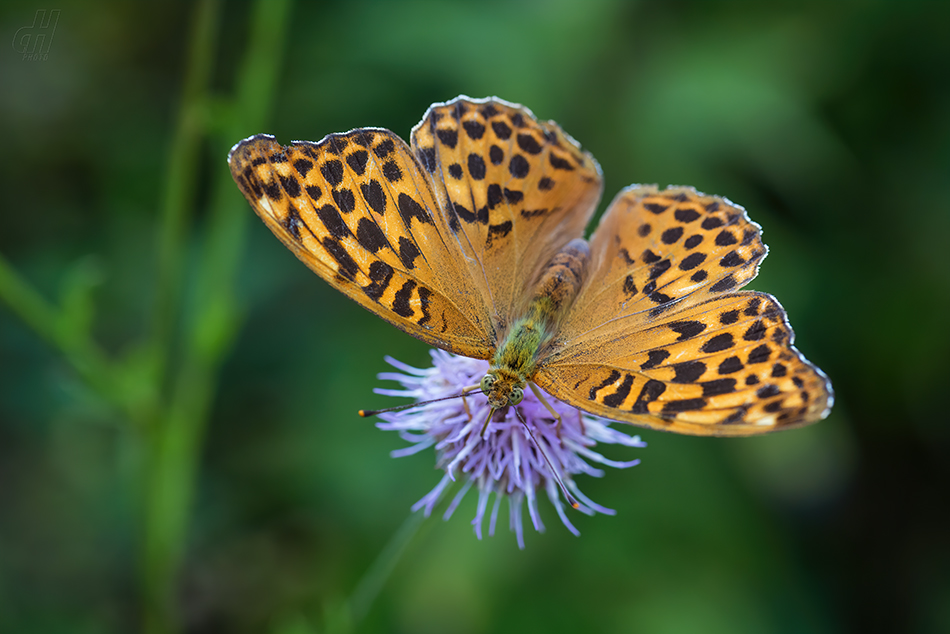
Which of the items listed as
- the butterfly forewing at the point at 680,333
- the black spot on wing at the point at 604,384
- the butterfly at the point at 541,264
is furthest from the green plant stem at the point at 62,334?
the black spot on wing at the point at 604,384

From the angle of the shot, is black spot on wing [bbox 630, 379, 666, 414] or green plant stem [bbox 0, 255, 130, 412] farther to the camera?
green plant stem [bbox 0, 255, 130, 412]

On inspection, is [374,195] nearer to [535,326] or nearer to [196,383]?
[535,326]

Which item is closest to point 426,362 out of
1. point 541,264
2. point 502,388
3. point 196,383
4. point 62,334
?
point 541,264

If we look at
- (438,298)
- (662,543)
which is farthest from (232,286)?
(662,543)

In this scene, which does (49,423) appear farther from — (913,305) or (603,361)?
(913,305)

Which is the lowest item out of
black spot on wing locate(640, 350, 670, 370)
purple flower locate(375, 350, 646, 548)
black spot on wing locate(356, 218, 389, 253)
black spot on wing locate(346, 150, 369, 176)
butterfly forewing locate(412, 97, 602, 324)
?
purple flower locate(375, 350, 646, 548)

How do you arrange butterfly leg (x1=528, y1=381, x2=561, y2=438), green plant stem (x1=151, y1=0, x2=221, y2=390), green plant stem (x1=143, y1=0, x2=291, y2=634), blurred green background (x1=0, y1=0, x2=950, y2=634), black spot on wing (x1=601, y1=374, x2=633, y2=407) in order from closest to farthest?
black spot on wing (x1=601, y1=374, x2=633, y2=407), butterfly leg (x1=528, y1=381, x2=561, y2=438), green plant stem (x1=151, y1=0, x2=221, y2=390), green plant stem (x1=143, y1=0, x2=291, y2=634), blurred green background (x1=0, y1=0, x2=950, y2=634)

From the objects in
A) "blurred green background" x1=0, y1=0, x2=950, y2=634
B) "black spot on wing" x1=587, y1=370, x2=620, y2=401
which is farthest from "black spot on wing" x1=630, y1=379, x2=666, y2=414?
"blurred green background" x1=0, y1=0, x2=950, y2=634

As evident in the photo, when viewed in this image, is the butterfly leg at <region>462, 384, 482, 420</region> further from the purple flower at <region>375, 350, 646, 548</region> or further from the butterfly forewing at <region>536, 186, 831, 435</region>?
the butterfly forewing at <region>536, 186, 831, 435</region>
